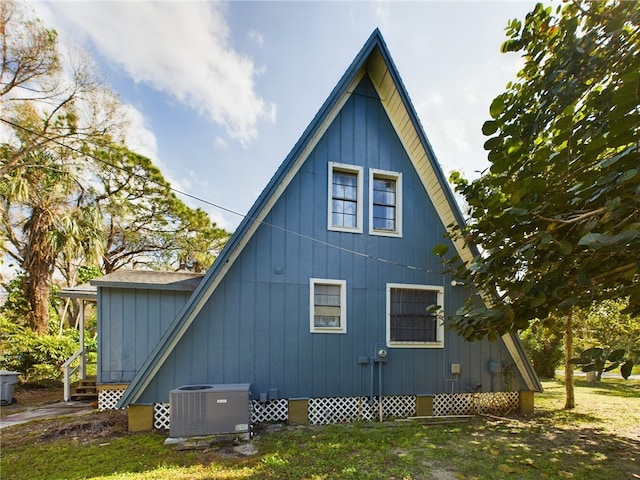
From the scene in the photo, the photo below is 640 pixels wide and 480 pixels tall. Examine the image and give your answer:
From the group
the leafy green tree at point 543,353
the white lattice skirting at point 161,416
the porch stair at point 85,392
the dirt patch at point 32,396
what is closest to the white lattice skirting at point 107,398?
the porch stair at point 85,392

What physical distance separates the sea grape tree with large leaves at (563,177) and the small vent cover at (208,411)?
154 inches

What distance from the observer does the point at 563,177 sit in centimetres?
→ 318

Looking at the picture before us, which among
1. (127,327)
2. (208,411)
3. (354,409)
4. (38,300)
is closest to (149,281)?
(127,327)

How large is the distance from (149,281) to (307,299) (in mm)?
3759

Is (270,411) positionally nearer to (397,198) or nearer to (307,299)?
(307,299)

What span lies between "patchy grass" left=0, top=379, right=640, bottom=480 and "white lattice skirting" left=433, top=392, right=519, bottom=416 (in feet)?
1.69

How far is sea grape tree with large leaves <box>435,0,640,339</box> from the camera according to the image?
2.50 metres

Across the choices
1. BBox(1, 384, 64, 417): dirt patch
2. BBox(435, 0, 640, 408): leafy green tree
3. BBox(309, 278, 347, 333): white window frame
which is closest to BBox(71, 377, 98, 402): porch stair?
BBox(1, 384, 64, 417): dirt patch

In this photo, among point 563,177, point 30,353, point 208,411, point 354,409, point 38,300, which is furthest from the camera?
point 38,300

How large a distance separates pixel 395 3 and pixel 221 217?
54.2 ft

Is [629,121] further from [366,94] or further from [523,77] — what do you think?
[366,94]

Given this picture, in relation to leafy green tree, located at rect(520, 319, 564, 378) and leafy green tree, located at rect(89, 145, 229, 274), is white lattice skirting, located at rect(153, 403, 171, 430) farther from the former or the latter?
leafy green tree, located at rect(520, 319, 564, 378)

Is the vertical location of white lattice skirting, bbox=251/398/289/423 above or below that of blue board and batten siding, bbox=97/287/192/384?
below

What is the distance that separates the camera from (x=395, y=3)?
21.6 ft
